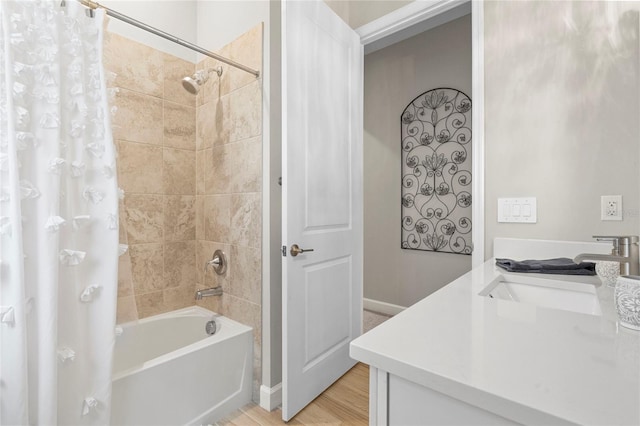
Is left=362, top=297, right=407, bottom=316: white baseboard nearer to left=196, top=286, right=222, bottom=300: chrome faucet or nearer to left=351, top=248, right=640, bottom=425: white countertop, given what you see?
left=196, top=286, right=222, bottom=300: chrome faucet

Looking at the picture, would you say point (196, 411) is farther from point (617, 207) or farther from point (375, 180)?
point (375, 180)

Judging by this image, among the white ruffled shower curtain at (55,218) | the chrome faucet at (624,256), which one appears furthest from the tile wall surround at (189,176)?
the chrome faucet at (624,256)

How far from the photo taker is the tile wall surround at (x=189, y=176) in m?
1.89

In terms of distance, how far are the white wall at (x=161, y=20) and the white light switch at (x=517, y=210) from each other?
2299mm

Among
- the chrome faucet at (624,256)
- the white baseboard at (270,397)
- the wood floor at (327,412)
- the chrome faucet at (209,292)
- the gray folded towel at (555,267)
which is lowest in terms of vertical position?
the wood floor at (327,412)

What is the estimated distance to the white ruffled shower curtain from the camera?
3.29 feet

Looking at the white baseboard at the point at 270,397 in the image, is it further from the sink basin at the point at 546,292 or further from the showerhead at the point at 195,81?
the showerhead at the point at 195,81

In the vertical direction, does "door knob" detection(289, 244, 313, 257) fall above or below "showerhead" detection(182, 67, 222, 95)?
below

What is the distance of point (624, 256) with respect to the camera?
39.9 inches

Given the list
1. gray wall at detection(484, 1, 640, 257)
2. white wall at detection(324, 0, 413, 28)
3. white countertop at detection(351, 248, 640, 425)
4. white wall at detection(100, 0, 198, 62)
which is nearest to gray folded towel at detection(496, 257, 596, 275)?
gray wall at detection(484, 1, 640, 257)

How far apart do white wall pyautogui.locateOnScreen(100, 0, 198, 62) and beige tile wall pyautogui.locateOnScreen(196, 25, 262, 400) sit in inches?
8.9

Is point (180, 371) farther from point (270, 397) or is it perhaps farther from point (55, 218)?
point (55, 218)

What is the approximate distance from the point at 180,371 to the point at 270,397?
0.51 m

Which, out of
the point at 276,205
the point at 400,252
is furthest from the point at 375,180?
the point at 276,205
